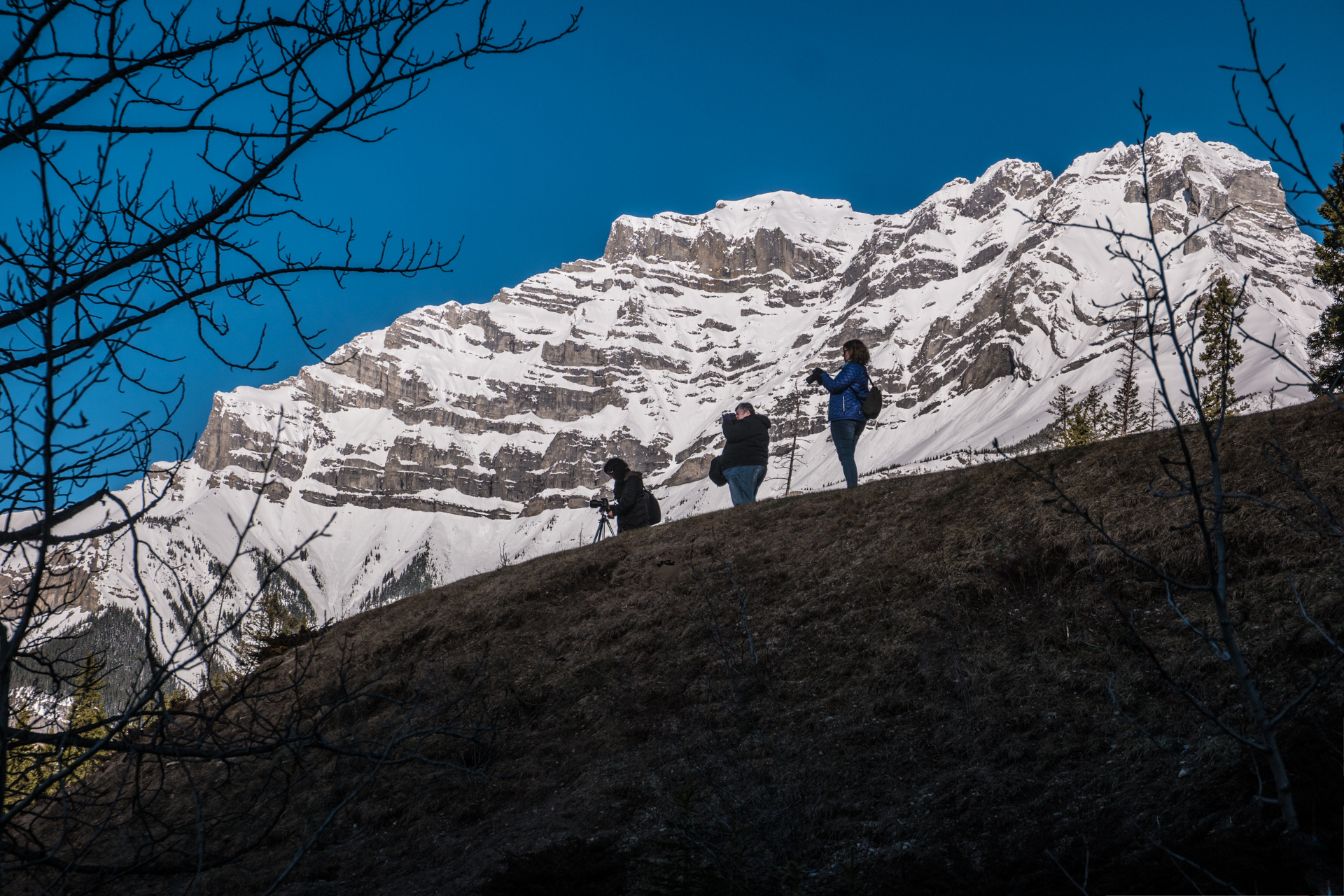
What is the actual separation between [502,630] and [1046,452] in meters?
8.15

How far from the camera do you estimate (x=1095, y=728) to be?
21.3 ft

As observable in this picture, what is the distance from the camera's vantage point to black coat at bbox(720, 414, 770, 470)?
15141mm

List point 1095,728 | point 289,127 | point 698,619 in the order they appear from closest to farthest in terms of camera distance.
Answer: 1. point 289,127
2. point 1095,728
3. point 698,619

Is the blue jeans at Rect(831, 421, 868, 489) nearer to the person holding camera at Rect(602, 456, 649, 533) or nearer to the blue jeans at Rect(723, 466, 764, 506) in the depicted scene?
the blue jeans at Rect(723, 466, 764, 506)

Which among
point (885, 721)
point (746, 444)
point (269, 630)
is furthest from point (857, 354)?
point (269, 630)

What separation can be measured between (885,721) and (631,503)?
9.74 meters

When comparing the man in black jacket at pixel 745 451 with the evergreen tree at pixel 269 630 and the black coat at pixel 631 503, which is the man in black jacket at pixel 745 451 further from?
the evergreen tree at pixel 269 630

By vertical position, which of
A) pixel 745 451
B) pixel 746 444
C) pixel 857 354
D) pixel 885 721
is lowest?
pixel 885 721

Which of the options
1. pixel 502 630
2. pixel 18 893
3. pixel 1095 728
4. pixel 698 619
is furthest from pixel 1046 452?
pixel 18 893

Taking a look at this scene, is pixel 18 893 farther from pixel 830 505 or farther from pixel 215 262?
pixel 830 505

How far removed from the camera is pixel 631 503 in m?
16.9

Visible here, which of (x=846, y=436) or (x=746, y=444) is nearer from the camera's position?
(x=846, y=436)

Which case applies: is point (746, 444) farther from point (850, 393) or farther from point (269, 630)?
point (269, 630)

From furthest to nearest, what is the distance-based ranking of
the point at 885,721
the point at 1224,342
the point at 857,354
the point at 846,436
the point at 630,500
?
the point at 630,500
the point at 846,436
the point at 857,354
the point at 885,721
the point at 1224,342
